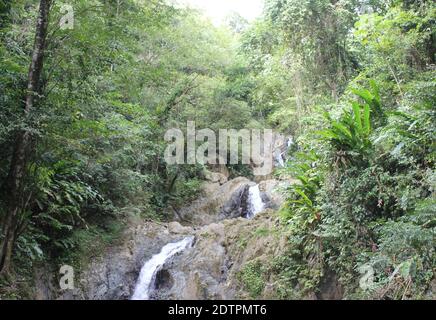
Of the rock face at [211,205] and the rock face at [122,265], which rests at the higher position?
the rock face at [211,205]

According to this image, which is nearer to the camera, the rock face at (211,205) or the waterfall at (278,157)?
the rock face at (211,205)

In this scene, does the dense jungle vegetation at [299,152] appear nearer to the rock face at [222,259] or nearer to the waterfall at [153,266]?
the rock face at [222,259]

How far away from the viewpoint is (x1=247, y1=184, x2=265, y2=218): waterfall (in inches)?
590

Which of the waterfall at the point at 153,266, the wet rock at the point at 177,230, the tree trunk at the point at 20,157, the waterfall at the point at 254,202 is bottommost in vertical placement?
the waterfall at the point at 153,266

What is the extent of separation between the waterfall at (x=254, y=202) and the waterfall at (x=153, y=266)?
15.1ft

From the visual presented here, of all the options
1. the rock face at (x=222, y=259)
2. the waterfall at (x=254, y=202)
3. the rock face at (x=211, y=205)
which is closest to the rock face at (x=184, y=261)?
the rock face at (x=222, y=259)

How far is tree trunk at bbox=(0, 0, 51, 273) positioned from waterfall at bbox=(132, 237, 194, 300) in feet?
12.1

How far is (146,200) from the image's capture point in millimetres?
13891

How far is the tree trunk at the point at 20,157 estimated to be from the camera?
630 cm

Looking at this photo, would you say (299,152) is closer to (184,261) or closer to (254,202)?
(184,261)

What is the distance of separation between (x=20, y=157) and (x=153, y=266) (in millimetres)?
4925

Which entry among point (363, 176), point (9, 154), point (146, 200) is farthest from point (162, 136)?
point (363, 176)

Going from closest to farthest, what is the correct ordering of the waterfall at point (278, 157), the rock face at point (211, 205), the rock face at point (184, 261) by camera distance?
Answer: the rock face at point (184, 261), the rock face at point (211, 205), the waterfall at point (278, 157)

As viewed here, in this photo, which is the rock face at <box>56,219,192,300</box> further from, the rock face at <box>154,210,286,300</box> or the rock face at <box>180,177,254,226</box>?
the rock face at <box>180,177,254,226</box>
